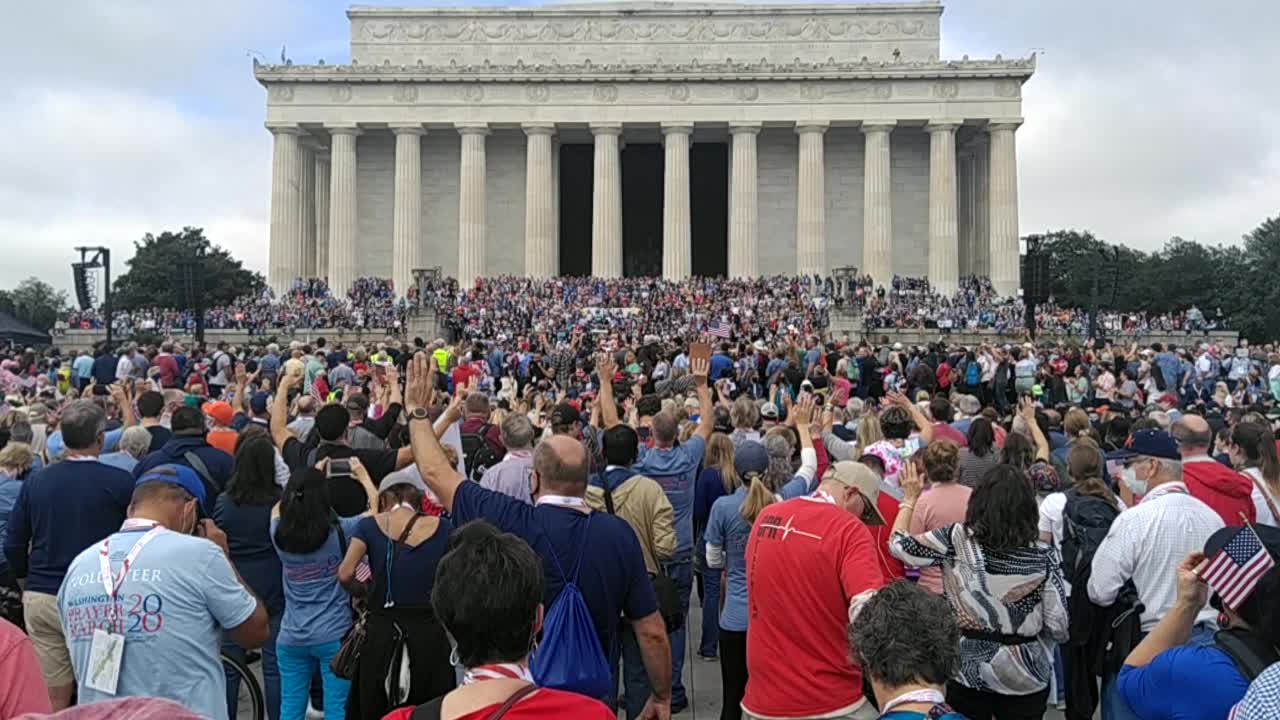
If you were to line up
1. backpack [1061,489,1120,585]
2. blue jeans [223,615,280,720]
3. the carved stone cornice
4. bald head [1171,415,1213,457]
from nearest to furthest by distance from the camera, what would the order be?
backpack [1061,489,1120,585] < blue jeans [223,615,280,720] < bald head [1171,415,1213,457] < the carved stone cornice

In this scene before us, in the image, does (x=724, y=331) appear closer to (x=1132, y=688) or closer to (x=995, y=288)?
(x=995, y=288)

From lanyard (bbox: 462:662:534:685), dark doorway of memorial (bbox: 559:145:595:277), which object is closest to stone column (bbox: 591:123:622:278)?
dark doorway of memorial (bbox: 559:145:595:277)

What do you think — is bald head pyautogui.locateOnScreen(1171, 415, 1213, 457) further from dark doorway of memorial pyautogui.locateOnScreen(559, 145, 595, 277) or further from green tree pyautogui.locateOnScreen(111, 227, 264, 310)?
green tree pyautogui.locateOnScreen(111, 227, 264, 310)

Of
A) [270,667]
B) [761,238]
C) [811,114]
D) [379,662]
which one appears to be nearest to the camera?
[379,662]

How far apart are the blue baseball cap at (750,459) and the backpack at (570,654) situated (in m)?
4.38

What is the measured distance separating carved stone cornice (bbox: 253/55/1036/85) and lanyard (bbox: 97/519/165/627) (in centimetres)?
5384

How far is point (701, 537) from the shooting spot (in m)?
10.6

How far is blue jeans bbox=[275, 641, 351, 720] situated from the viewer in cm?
726

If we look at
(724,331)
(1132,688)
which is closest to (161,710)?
(1132,688)

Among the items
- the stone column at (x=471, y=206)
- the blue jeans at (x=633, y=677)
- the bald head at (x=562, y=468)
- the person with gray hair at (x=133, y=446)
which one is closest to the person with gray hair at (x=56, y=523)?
the person with gray hair at (x=133, y=446)

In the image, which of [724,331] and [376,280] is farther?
[376,280]

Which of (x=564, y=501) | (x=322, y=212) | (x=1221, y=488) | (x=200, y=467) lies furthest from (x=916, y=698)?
(x=322, y=212)

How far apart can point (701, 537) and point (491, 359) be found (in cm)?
2092

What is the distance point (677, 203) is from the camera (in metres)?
58.0
